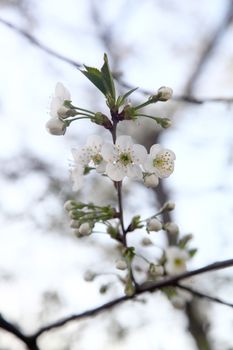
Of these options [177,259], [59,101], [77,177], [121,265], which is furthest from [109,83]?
[177,259]

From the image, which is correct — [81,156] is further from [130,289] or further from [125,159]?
[130,289]

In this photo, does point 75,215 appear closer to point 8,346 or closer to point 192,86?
point 8,346

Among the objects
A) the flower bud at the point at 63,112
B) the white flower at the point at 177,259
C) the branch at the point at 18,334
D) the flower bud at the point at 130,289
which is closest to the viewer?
the branch at the point at 18,334

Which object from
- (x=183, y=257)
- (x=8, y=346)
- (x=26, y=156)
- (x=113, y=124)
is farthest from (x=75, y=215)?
(x=26, y=156)

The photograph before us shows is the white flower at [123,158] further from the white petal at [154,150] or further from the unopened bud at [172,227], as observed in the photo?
the unopened bud at [172,227]

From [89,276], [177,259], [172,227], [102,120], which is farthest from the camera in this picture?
[177,259]

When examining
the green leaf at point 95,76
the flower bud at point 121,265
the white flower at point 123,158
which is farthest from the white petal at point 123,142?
the flower bud at point 121,265

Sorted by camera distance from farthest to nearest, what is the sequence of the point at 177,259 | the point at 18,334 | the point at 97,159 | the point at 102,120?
the point at 177,259, the point at 97,159, the point at 102,120, the point at 18,334
